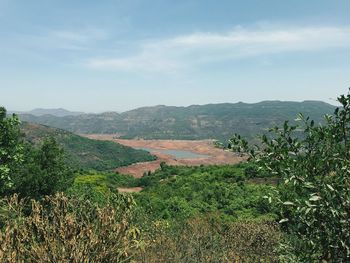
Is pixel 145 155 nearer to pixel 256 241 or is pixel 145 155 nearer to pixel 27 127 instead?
pixel 27 127

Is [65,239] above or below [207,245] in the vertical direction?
above

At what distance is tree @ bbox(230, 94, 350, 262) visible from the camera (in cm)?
688

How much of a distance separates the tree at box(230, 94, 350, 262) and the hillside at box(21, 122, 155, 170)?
143 metres

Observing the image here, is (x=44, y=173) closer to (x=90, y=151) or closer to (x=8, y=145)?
(x=8, y=145)

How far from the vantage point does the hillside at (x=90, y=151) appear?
154375 millimetres

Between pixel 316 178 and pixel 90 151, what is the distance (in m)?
166

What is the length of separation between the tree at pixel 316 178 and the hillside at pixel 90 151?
143m

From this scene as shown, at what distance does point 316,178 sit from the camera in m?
7.46

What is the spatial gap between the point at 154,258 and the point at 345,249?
407 inches

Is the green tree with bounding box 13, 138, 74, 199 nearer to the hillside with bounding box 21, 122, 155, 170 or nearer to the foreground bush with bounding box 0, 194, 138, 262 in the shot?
the foreground bush with bounding box 0, 194, 138, 262

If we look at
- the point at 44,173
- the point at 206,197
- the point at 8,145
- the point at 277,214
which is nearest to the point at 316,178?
the point at 277,214

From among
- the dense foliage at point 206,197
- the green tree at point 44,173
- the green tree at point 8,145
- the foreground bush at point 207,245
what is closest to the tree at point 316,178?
the foreground bush at point 207,245

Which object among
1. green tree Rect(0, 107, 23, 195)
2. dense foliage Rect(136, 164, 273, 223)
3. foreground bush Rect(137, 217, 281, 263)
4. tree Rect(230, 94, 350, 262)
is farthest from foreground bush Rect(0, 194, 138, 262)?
dense foliage Rect(136, 164, 273, 223)

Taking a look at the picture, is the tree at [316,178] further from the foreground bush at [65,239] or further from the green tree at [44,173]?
the green tree at [44,173]
